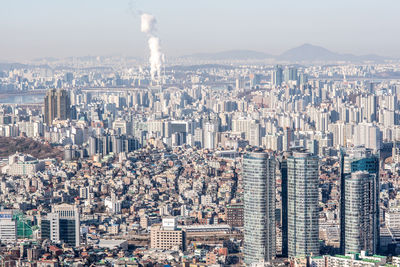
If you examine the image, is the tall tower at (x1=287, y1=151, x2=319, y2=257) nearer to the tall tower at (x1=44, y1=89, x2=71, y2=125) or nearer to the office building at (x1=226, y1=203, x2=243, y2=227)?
the office building at (x1=226, y1=203, x2=243, y2=227)

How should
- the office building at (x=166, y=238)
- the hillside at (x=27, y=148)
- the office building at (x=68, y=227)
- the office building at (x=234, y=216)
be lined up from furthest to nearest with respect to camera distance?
the hillside at (x=27, y=148)
the office building at (x=234, y=216)
the office building at (x=68, y=227)
the office building at (x=166, y=238)

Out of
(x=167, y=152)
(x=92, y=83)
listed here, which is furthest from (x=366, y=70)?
(x=167, y=152)

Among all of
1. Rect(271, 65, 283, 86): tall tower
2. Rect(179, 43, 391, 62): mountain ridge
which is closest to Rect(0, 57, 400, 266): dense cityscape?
Rect(271, 65, 283, 86): tall tower

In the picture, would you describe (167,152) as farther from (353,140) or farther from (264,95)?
(264,95)

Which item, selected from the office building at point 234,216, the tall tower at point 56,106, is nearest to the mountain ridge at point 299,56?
the tall tower at point 56,106

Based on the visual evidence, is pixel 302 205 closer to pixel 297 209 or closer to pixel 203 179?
pixel 297 209

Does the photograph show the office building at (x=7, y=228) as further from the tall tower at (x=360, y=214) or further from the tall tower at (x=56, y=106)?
the tall tower at (x=56, y=106)
